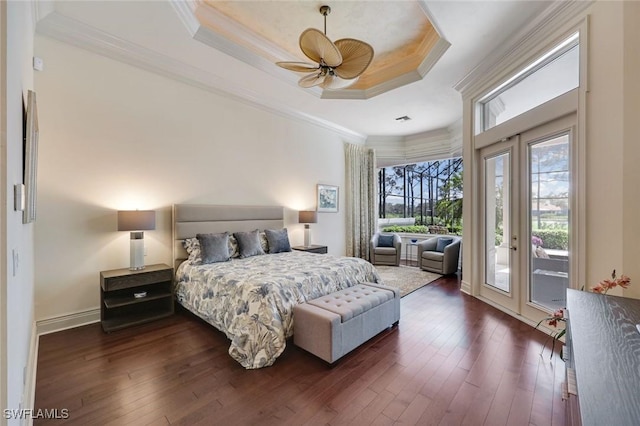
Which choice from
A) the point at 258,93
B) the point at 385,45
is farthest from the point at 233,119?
the point at 385,45

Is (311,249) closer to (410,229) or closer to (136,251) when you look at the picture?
(136,251)

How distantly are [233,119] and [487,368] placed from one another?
14.8ft

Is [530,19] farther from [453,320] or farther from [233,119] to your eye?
[233,119]

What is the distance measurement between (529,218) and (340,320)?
2.53 m

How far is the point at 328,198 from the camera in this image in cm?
625

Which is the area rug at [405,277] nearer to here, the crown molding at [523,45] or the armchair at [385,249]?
the armchair at [385,249]

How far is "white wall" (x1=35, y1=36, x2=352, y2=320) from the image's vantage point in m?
2.97

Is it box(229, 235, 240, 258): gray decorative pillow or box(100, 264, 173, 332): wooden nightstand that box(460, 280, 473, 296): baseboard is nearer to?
box(229, 235, 240, 258): gray decorative pillow

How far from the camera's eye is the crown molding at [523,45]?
8.54 ft

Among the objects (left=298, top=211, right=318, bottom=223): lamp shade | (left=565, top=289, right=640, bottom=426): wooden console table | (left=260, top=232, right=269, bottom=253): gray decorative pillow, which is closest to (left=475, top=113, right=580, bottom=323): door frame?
(left=565, top=289, right=640, bottom=426): wooden console table

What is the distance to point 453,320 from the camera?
3354mm

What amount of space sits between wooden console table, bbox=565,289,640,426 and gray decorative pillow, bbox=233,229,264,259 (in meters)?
3.48

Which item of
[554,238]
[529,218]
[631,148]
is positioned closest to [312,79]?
[631,148]

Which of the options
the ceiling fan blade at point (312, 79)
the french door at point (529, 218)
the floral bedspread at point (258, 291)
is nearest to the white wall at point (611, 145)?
the french door at point (529, 218)
